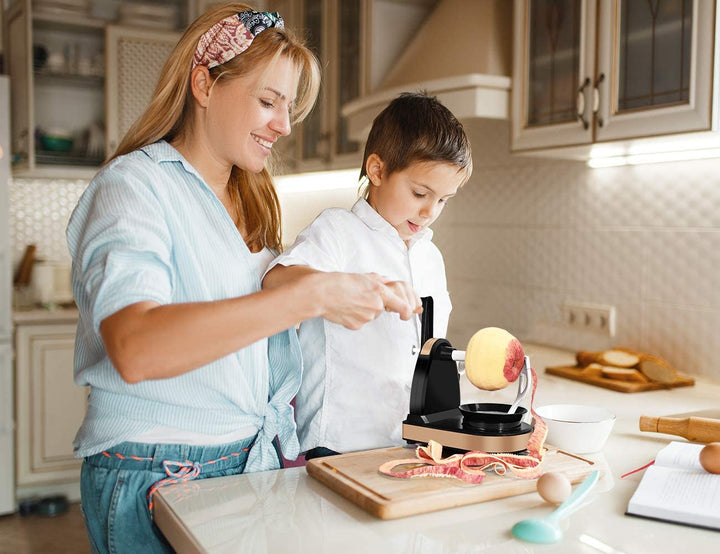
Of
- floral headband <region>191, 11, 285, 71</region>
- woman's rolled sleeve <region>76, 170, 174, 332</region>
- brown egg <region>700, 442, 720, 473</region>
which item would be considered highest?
floral headband <region>191, 11, 285, 71</region>

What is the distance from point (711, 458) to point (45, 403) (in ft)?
9.86

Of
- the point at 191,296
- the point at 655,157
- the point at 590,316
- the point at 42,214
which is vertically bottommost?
the point at 590,316

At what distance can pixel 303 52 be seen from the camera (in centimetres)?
121

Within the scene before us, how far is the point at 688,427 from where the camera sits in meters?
1.37

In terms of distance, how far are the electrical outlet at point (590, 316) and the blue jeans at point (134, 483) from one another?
1588 millimetres

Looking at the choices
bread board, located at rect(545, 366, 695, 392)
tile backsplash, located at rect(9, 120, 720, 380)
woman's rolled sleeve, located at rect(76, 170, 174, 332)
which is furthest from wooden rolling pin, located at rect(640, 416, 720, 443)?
woman's rolled sleeve, located at rect(76, 170, 174, 332)

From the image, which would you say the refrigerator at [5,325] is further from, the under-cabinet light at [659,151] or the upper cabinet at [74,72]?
the under-cabinet light at [659,151]

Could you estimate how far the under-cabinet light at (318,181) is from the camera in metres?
3.38

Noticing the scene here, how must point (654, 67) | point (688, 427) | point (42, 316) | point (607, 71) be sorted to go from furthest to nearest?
1. point (42, 316)
2. point (607, 71)
3. point (654, 67)
4. point (688, 427)

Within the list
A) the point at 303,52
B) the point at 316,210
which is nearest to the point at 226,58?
the point at 303,52

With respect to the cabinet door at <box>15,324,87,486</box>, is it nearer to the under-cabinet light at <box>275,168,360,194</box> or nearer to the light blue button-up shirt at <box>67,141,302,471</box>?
the under-cabinet light at <box>275,168,360,194</box>

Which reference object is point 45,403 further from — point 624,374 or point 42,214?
point 624,374

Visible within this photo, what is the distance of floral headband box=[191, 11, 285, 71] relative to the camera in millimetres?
Answer: 1155

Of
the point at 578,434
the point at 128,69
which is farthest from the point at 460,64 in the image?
the point at 128,69
